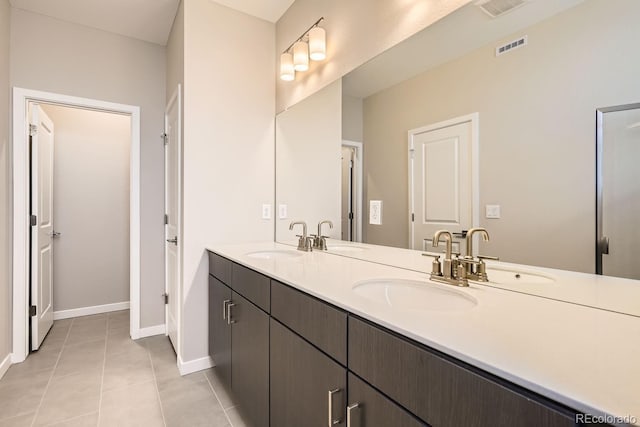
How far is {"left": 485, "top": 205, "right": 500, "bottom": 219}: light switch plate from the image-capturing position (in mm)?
1080

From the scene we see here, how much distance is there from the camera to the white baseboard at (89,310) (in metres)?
3.23

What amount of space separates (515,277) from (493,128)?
20.3 inches

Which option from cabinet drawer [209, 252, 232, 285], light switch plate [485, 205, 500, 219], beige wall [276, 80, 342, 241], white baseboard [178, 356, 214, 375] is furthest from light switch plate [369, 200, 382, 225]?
white baseboard [178, 356, 214, 375]

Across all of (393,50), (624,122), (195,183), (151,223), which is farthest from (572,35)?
(151,223)

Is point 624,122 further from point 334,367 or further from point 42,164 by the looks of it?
point 42,164

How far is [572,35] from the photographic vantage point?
2.90ft

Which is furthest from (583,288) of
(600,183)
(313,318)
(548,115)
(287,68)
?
(287,68)

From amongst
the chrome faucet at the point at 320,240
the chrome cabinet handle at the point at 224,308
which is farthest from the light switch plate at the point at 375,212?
the chrome cabinet handle at the point at 224,308

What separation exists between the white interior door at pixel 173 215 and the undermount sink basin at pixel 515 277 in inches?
76.7

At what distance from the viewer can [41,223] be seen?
264 cm

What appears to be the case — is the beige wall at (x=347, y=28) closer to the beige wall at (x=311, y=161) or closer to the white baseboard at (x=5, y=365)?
the beige wall at (x=311, y=161)

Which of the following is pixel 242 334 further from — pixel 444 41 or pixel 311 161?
pixel 444 41

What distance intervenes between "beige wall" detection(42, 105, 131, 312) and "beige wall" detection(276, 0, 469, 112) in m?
2.20

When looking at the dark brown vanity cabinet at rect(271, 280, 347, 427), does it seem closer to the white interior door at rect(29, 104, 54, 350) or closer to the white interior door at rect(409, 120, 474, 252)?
the white interior door at rect(409, 120, 474, 252)
